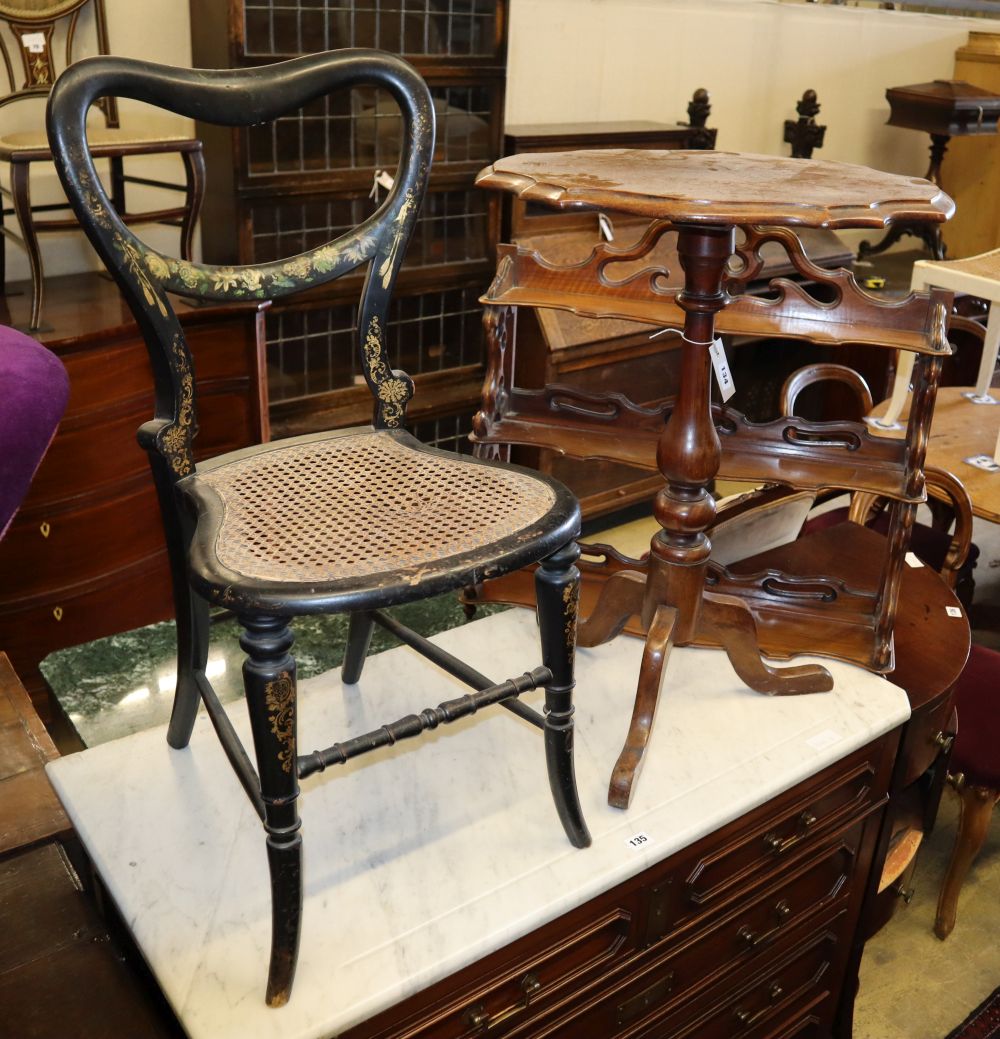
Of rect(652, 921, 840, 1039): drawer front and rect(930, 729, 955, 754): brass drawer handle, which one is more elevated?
rect(930, 729, 955, 754): brass drawer handle

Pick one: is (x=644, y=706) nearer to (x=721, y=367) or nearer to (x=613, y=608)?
(x=613, y=608)

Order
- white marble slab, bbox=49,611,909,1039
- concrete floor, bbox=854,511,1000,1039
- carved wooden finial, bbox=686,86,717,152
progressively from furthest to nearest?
1. carved wooden finial, bbox=686,86,717,152
2. concrete floor, bbox=854,511,1000,1039
3. white marble slab, bbox=49,611,909,1039

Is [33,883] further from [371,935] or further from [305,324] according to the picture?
[305,324]

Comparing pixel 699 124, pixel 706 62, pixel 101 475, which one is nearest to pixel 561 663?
A: pixel 101 475

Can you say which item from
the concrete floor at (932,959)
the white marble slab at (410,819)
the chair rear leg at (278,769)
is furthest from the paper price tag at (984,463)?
the chair rear leg at (278,769)

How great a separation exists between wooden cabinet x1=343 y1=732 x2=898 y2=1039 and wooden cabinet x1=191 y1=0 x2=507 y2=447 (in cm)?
208

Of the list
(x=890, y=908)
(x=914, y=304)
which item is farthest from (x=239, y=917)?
(x=890, y=908)

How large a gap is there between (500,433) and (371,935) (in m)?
0.86

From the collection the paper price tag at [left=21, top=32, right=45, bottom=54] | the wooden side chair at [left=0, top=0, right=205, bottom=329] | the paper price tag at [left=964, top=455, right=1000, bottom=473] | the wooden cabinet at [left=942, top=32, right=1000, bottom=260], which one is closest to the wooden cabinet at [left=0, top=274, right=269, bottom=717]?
the wooden side chair at [left=0, top=0, right=205, bottom=329]

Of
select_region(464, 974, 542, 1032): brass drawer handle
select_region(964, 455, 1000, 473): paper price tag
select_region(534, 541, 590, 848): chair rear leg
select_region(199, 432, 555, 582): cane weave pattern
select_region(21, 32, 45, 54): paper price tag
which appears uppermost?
select_region(21, 32, 45, 54): paper price tag

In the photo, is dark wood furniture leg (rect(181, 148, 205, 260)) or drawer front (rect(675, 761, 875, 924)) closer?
drawer front (rect(675, 761, 875, 924))

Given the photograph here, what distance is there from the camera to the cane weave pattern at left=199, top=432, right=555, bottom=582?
3.77 feet

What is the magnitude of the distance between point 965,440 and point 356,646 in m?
1.96

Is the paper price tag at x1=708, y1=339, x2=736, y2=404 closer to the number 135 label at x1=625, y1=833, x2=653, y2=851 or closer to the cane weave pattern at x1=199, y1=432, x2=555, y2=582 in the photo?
the cane weave pattern at x1=199, y1=432, x2=555, y2=582
